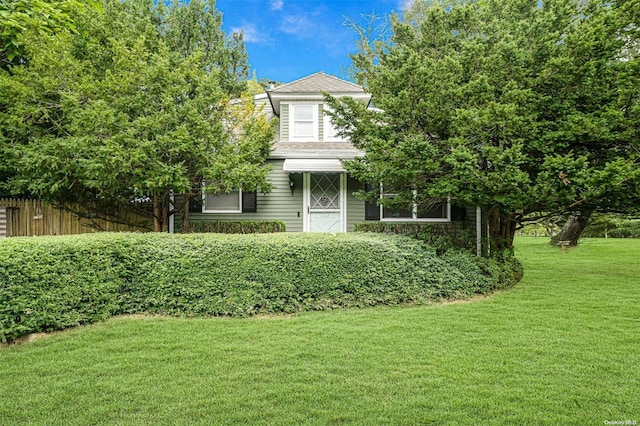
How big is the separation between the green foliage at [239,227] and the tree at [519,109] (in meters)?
3.79

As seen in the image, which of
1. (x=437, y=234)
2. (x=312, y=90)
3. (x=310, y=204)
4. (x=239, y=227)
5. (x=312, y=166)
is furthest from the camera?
(x=312, y=90)

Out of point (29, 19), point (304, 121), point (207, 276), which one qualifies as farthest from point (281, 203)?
point (29, 19)

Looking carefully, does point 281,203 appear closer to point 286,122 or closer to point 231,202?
point 231,202

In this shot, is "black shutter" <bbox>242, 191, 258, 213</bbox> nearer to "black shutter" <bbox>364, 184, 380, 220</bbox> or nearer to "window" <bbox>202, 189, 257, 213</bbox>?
"window" <bbox>202, 189, 257, 213</bbox>

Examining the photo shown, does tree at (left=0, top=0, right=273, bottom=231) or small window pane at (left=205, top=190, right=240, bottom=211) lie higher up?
tree at (left=0, top=0, right=273, bottom=231)

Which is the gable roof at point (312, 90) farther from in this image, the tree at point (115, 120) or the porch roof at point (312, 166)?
the tree at point (115, 120)

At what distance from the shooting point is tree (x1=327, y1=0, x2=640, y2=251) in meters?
6.06

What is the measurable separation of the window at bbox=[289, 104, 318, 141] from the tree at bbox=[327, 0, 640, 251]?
14.5 ft

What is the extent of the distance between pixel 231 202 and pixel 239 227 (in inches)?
40.2

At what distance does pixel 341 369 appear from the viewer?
3408mm

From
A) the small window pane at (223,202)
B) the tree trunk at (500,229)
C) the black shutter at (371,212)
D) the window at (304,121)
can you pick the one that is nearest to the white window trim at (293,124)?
the window at (304,121)

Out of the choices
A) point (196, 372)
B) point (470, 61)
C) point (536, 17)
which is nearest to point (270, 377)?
point (196, 372)

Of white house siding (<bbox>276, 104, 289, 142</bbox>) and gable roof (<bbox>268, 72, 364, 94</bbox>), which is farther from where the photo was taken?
white house siding (<bbox>276, 104, 289, 142</bbox>)

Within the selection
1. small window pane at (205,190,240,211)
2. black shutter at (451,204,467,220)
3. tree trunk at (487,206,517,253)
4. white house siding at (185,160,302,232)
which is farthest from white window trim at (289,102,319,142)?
tree trunk at (487,206,517,253)
